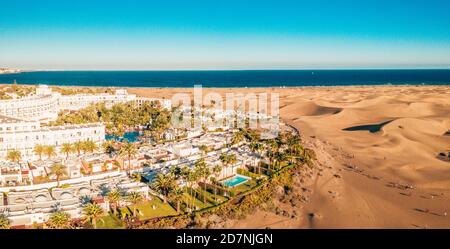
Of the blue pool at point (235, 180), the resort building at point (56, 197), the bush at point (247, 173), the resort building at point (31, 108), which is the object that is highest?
the resort building at point (31, 108)

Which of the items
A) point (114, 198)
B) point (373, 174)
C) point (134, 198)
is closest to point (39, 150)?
point (114, 198)

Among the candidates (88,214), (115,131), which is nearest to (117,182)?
(88,214)

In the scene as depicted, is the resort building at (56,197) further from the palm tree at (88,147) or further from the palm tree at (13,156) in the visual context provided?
the palm tree at (88,147)

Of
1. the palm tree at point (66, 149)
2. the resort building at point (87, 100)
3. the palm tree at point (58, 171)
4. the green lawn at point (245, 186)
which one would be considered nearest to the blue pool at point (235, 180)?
the green lawn at point (245, 186)

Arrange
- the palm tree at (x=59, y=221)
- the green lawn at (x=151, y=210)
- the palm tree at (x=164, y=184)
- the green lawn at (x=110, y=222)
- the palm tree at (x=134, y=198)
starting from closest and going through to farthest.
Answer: the palm tree at (x=59, y=221) → the green lawn at (x=110, y=222) → the palm tree at (x=134, y=198) → the green lawn at (x=151, y=210) → the palm tree at (x=164, y=184)

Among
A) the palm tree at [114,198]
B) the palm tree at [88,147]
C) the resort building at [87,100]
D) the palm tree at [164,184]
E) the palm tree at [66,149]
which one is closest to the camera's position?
the palm tree at [114,198]

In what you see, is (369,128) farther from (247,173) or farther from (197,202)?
(197,202)
